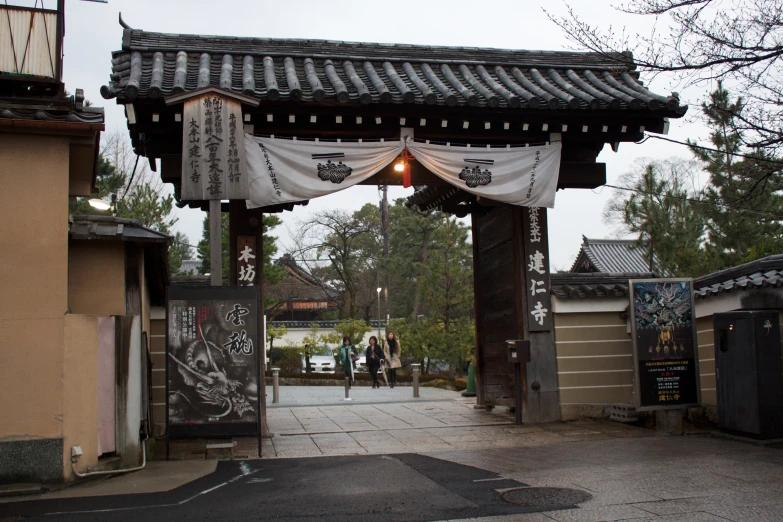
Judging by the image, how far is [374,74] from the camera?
11.9 meters

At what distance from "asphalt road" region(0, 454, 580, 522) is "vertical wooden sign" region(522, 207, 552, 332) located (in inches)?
170

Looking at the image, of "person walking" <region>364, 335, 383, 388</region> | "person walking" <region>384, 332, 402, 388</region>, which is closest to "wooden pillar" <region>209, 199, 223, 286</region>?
"person walking" <region>384, 332, 402, 388</region>

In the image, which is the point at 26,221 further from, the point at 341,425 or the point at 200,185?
the point at 341,425

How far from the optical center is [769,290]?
1020cm

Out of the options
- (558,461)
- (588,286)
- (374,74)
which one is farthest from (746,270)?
(374,74)

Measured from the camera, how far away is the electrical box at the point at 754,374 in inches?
380

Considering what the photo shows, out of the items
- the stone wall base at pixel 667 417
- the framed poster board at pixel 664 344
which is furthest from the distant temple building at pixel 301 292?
the framed poster board at pixel 664 344

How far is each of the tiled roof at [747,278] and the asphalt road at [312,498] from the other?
17.1 ft

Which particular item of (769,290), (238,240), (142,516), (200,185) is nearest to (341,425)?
(238,240)

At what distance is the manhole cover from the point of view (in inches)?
258

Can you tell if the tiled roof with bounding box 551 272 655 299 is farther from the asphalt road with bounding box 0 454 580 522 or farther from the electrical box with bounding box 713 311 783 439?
the asphalt road with bounding box 0 454 580 522

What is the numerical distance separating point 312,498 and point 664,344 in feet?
22.8

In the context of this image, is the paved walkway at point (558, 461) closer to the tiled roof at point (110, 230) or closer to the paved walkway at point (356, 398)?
the tiled roof at point (110, 230)

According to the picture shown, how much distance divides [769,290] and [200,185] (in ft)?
27.0
